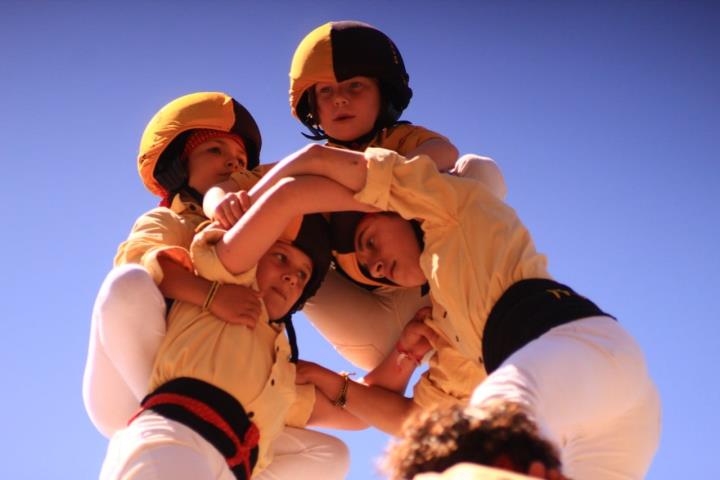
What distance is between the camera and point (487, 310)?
3904 mm

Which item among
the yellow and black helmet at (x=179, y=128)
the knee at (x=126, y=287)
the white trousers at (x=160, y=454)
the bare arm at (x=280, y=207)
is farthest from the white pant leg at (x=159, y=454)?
the yellow and black helmet at (x=179, y=128)

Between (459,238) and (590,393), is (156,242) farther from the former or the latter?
(590,393)

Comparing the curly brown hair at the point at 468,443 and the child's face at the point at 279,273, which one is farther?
the child's face at the point at 279,273

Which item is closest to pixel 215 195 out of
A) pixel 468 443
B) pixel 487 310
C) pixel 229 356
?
pixel 229 356

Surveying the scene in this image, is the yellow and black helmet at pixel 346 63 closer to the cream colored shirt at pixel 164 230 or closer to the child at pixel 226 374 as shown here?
the cream colored shirt at pixel 164 230

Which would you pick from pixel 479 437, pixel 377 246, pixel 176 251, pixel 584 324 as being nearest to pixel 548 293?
pixel 584 324

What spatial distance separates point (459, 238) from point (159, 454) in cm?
146

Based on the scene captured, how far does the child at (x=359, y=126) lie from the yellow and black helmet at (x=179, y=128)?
1.10 feet

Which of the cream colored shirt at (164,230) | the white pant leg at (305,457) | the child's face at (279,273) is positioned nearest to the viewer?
the cream colored shirt at (164,230)

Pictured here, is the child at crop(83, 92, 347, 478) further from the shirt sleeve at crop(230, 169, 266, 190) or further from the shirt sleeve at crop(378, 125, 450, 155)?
the shirt sleeve at crop(378, 125, 450, 155)

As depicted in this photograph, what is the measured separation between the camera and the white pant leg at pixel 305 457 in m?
4.75

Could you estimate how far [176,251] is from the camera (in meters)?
4.46

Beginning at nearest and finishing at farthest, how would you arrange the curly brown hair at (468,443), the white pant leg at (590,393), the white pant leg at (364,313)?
the curly brown hair at (468,443), the white pant leg at (590,393), the white pant leg at (364,313)

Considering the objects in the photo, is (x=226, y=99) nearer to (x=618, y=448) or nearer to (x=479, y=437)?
(x=618, y=448)
